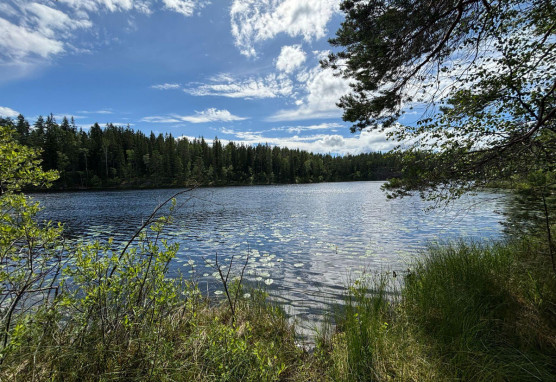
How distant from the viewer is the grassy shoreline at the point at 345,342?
2883mm

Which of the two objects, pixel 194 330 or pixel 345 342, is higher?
pixel 194 330

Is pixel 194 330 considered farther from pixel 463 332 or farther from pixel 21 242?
pixel 463 332

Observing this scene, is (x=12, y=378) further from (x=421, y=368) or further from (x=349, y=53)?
(x=349, y=53)

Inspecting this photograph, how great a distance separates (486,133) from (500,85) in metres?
0.90

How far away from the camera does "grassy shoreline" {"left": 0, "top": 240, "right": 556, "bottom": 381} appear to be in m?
2.88

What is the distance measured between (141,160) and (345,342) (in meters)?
110

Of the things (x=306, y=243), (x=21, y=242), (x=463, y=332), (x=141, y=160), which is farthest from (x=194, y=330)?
(x=141, y=160)

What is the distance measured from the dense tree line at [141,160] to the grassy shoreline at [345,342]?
5180 cm

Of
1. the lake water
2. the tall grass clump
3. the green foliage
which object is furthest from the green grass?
the green foliage

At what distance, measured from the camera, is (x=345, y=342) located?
4023 millimetres

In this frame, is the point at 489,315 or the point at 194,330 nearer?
the point at 194,330

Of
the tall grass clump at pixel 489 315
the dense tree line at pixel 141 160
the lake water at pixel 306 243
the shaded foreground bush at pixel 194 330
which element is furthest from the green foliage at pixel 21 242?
the dense tree line at pixel 141 160

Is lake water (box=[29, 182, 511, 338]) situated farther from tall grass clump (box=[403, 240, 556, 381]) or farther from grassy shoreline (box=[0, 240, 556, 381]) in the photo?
grassy shoreline (box=[0, 240, 556, 381])

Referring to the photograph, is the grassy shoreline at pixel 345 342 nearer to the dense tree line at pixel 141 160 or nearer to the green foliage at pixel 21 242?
the green foliage at pixel 21 242
